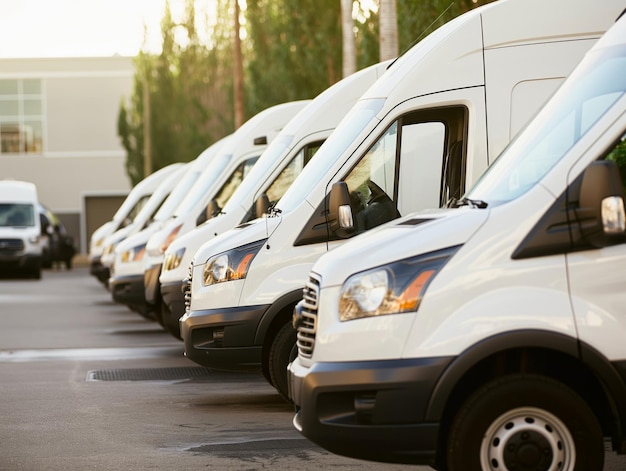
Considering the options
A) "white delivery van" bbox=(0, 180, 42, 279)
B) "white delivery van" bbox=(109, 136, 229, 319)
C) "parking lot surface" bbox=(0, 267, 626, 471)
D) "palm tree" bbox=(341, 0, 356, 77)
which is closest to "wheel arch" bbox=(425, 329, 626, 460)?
"parking lot surface" bbox=(0, 267, 626, 471)

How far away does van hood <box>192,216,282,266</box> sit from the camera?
1004 cm

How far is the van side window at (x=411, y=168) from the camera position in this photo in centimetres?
977

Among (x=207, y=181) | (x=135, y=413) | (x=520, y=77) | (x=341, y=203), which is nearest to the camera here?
(x=341, y=203)

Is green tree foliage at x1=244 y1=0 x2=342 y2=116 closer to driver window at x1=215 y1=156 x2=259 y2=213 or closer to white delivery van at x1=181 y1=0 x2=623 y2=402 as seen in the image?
driver window at x1=215 y1=156 x2=259 y2=213

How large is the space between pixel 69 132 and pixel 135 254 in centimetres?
4888

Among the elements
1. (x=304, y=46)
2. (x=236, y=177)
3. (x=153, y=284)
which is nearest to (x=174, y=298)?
(x=236, y=177)

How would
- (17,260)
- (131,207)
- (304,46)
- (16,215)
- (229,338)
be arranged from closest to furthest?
1. (229,338)
2. (131,207)
3. (304,46)
4. (17,260)
5. (16,215)

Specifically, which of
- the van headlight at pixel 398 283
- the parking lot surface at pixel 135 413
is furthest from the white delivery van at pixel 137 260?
the van headlight at pixel 398 283

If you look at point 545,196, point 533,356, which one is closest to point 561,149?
point 545,196

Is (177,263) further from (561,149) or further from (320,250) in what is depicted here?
(561,149)

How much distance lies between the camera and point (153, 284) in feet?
49.9

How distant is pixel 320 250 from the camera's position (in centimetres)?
977

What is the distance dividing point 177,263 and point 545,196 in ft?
23.6

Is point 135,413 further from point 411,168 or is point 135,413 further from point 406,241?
point 406,241
